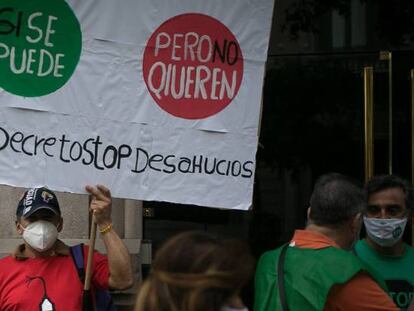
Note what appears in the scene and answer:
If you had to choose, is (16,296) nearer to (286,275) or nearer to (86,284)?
(86,284)

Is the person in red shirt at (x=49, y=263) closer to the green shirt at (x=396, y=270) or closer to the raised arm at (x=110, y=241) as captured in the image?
the raised arm at (x=110, y=241)

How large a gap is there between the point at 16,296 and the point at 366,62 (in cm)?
333

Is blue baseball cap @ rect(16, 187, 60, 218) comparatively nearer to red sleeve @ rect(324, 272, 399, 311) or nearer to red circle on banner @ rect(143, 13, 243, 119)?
red circle on banner @ rect(143, 13, 243, 119)

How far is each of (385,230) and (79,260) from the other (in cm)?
153

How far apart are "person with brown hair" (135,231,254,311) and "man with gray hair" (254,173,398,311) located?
130cm

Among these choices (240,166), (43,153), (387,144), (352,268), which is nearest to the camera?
(352,268)

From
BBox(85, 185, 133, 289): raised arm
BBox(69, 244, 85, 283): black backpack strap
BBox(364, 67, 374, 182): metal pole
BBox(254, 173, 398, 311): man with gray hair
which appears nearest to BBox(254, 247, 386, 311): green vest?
BBox(254, 173, 398, 311): man with gray hair

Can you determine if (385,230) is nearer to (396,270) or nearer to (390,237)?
(390,237)

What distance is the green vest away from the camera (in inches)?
157

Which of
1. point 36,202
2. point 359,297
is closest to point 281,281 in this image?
point 359,297

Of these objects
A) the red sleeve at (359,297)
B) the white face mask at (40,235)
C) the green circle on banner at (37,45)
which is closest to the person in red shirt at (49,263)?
the white face mask at (40,235)

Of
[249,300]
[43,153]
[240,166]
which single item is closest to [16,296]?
[43,153]

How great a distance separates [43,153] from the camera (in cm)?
480

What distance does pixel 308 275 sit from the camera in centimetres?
405
